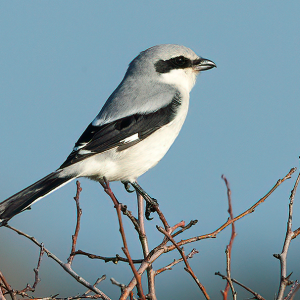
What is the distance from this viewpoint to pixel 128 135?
109 inches

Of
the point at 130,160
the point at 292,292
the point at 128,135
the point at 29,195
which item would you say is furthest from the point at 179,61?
the point at 292,292

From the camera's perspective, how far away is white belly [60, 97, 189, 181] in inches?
105

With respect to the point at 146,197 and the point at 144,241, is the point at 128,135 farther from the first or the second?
the point at 144,241

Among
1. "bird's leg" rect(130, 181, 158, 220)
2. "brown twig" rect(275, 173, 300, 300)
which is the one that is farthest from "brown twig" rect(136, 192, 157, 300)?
"bird's leg" rect(130, 181, 158, 220)

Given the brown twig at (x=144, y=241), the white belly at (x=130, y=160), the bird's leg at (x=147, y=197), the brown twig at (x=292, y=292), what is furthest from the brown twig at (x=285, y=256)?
the bird's leg at (x=147, y=197)

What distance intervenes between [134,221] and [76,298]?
0.48 metres

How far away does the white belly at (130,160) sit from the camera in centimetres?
267

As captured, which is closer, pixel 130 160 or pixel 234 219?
pixel 234 219

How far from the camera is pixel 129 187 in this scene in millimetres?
3199

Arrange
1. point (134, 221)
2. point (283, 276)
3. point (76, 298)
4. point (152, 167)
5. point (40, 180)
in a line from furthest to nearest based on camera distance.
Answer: point (152, 167), point (40, 180), point (134, 221), point (76, 298), point (283, 276)

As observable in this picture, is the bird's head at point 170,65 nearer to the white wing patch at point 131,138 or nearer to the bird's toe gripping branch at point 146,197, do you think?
the white wing patch at point 131,138

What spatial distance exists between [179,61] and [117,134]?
0.86 metres

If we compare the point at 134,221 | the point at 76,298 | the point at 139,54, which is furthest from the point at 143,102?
the point at 76,298

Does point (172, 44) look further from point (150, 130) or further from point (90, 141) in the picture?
point (90, 141)
